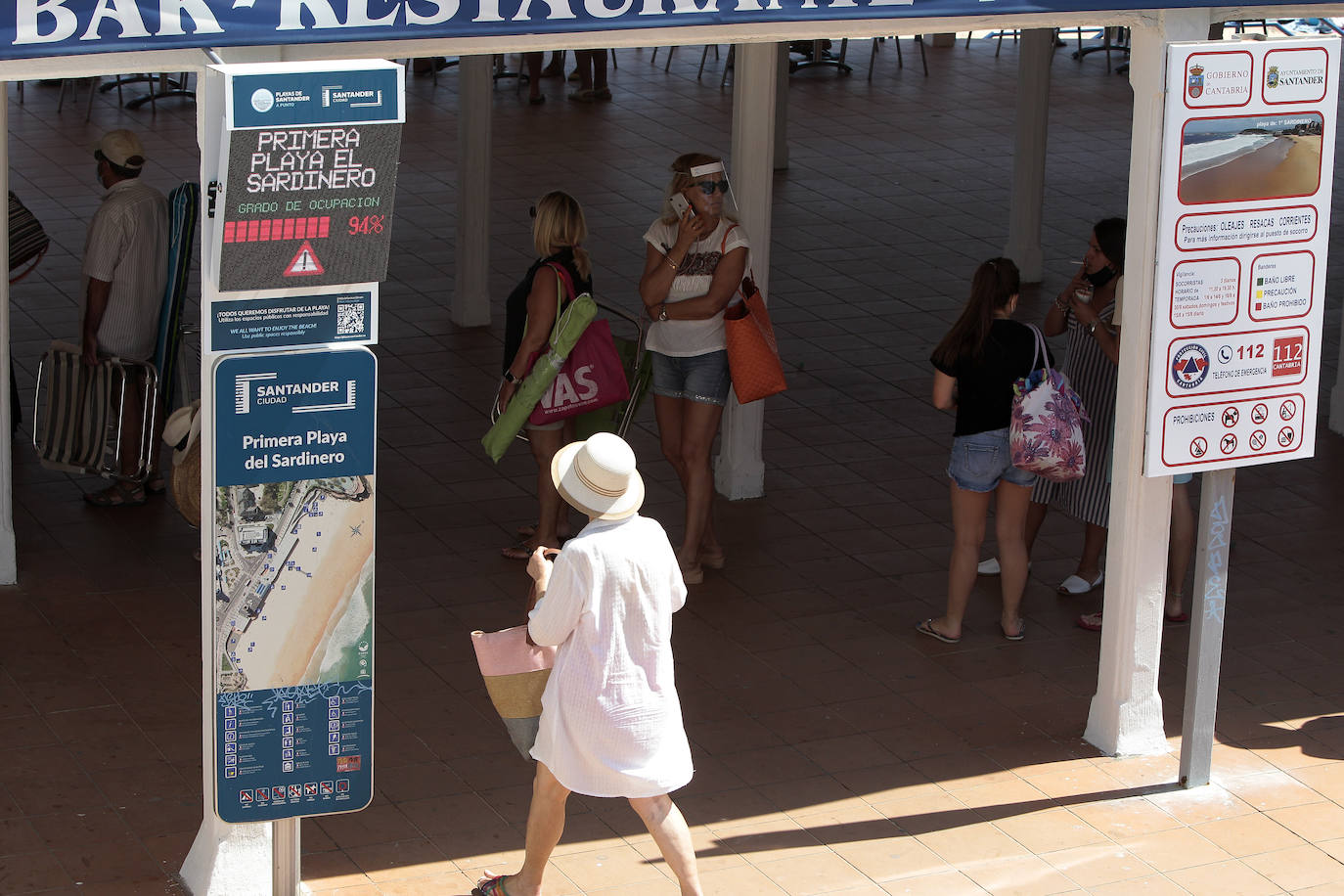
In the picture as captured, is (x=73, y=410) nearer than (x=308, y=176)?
No

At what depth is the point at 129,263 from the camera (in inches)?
317

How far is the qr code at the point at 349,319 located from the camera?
471 cm

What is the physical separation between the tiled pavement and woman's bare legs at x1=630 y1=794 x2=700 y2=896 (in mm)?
468

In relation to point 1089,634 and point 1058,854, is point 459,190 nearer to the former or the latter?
point 1089,634

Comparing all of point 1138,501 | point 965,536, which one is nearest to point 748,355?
point 965,536

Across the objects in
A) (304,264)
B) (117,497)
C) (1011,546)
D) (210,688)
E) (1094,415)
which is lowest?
(117,497)

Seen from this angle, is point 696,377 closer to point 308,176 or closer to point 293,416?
point 293,416

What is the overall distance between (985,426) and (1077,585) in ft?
3.76

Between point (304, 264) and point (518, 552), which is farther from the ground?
point (304, 264)

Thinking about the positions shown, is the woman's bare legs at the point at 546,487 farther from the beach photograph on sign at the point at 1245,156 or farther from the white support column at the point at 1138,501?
the beach photograph on sign at the point at 1245,156

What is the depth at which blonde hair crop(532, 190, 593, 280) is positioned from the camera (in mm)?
7305

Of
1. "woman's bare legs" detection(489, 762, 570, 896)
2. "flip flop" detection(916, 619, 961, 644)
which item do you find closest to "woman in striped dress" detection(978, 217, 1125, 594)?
"flip flop" detection(916, 619, 961, 644)

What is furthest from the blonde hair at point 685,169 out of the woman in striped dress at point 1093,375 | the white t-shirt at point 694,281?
the woman in striped dress at point 1093,375

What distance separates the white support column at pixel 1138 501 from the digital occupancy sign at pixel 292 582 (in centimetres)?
260
